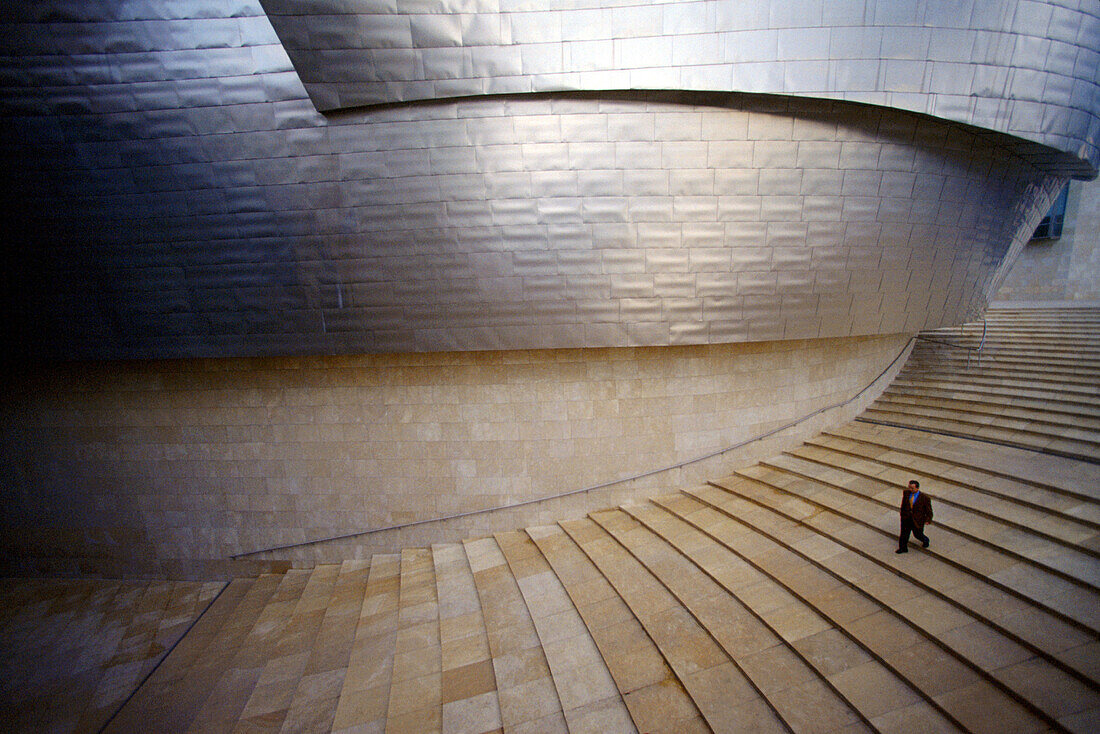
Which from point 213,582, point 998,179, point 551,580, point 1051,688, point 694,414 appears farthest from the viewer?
point 213,582

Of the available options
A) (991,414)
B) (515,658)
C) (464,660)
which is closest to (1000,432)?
(991,414)

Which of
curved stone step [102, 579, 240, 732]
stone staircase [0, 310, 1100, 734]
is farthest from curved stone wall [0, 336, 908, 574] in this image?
curved stone step [102, 579, 240, 732]

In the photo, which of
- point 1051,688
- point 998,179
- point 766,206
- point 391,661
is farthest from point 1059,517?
point 391,661

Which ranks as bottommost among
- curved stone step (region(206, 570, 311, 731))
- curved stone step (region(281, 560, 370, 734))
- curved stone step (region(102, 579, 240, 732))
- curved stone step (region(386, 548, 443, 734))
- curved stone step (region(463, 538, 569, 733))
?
curved stone step (region(102, 579, 240, 732))

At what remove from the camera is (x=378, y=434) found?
7539 millimetres

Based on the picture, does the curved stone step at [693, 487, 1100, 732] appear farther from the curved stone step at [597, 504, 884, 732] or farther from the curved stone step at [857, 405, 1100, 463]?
the curved stone step at [857, 405, 1100, 463]

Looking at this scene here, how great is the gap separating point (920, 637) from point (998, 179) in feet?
24.1

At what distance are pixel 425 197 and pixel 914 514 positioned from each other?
6933 mm

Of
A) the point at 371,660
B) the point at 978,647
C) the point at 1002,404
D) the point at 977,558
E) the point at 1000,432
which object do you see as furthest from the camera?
the point at 1002,404

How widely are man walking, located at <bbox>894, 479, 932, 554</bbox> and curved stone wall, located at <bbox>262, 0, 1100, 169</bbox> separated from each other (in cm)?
477

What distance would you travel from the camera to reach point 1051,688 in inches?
117

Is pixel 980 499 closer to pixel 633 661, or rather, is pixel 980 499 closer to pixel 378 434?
pixel 633 661

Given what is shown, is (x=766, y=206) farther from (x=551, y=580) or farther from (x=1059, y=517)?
(x=551, y=580)

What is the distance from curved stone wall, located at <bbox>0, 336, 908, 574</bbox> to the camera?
738 cm
